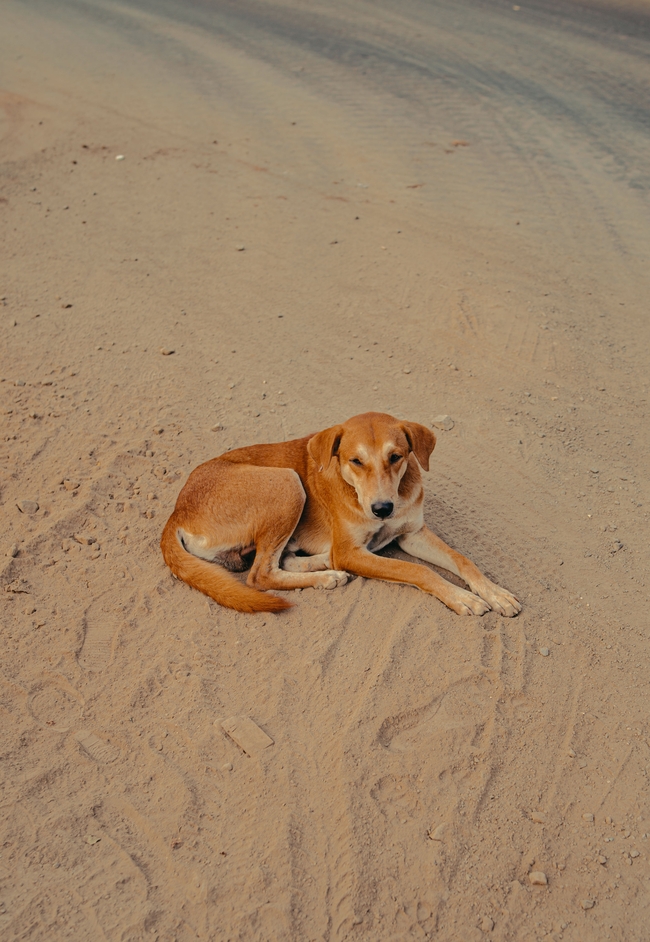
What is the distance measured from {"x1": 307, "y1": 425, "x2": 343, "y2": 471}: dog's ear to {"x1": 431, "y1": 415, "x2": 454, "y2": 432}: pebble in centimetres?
160

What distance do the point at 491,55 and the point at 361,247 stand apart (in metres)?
6.91

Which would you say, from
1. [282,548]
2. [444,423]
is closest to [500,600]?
[282,548]

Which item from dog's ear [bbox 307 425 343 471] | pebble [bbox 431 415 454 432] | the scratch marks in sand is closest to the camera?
the scratch marks in sand

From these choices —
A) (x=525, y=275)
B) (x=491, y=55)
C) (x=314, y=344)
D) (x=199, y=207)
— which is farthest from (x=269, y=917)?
(x=491, y=55)

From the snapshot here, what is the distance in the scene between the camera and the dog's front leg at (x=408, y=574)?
477 cm

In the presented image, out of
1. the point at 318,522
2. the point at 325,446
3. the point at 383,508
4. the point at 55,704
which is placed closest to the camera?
the point at 55,704

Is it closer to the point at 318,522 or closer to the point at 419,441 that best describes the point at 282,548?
the point at 318,522

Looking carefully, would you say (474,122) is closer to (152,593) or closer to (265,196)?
(265,196)

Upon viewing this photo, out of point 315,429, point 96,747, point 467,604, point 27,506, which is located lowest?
point 27,506

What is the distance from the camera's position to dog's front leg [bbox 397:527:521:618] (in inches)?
190

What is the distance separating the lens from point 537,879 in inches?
139

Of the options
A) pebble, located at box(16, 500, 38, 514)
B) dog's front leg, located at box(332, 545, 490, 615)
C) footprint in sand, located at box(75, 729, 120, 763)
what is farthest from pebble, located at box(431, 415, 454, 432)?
footprint in sand, located at box(75, 729, 120, 763)

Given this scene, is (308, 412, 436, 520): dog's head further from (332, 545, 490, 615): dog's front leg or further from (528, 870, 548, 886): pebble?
(528, 870, 548, 886): pebble

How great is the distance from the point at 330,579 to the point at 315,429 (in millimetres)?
1782
